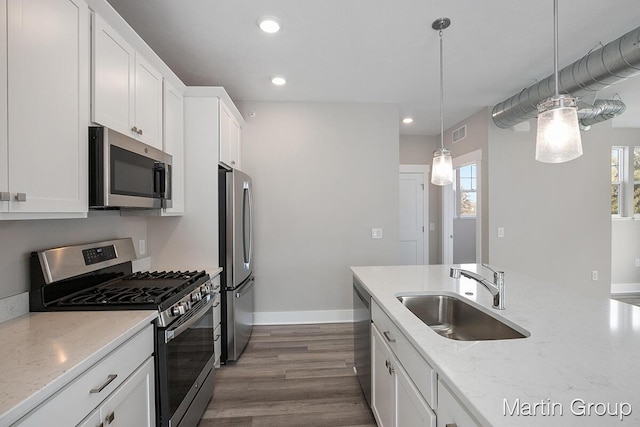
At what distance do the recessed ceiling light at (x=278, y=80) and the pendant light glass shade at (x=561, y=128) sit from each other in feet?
7.84

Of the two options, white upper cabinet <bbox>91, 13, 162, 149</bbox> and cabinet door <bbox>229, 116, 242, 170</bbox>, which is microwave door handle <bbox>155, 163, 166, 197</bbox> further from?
cabinet door <bbox>229, 116, 242, 170</bbox>

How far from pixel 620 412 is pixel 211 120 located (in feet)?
9.73

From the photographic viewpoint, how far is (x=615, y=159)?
16.3ft

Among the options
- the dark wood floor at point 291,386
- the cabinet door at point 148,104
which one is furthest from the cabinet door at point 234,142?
the dark wood floor at point 291,386

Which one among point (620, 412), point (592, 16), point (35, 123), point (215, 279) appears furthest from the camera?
point (215, 279)

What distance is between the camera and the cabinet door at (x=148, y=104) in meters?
1.93

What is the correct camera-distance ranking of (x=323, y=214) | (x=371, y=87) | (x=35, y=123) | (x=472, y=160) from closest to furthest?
(x=35, y=123) → (x=371, y=87) → (x=323, y=214) → (x=472, y=160)

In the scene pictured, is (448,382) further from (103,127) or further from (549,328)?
(103,127)

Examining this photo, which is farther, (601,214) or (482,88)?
(601,214)

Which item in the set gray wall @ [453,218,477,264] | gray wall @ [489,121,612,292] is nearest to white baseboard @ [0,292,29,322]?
gray wall @ [489,121,612,292]

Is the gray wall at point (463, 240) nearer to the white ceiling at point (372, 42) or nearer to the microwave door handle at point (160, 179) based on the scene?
the white ceiling at point (372, 42)

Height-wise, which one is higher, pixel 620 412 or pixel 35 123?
pixel 35 123

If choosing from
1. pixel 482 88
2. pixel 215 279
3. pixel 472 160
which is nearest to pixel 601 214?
pixel 472 160

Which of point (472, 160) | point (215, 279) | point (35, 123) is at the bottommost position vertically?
point (215, 279)
